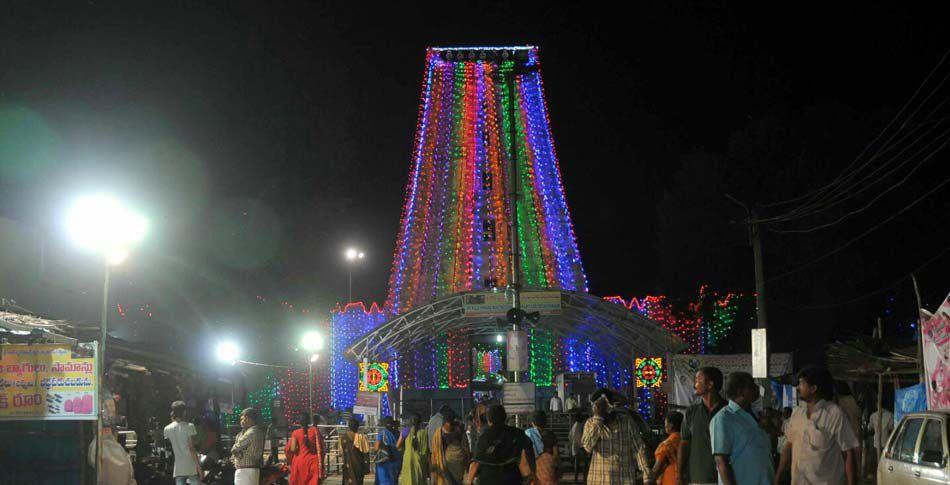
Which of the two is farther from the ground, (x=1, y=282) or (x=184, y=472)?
(x=1, y=282)

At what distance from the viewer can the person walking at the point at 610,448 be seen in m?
10.8

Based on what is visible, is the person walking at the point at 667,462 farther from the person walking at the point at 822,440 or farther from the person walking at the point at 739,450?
the person walking at the point at 739,450

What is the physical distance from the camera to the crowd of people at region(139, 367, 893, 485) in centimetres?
752

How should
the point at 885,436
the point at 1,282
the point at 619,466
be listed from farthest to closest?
the point at 1,282, the point at 885,436, the point at 619,466

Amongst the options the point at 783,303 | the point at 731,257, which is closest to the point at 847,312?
the point at 783,303

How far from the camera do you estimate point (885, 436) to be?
631 inches

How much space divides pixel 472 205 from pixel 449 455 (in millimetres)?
28305

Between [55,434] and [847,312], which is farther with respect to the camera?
[847,312]

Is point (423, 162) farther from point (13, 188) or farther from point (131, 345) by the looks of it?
point (131, 345)

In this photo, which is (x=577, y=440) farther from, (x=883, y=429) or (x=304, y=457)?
(x=304, y=457)

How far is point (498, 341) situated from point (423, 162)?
26.8ft

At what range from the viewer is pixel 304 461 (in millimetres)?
14906

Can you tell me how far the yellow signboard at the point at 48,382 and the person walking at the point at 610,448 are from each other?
624cm

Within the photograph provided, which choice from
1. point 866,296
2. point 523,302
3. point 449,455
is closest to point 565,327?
point 523,302
